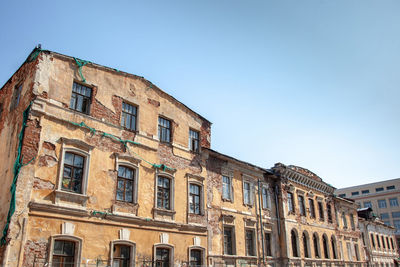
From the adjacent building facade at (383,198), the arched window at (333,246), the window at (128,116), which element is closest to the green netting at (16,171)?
the window at (128,116)

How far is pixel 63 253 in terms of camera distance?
1180 centimetres

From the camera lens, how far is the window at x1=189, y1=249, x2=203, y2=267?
16.1 m

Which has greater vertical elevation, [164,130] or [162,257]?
[164,130]

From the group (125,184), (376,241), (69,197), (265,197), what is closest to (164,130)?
(125,184)

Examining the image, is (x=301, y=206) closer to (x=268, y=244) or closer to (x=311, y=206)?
(x=311, y=206)

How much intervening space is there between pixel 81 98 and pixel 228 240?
35.4 feet

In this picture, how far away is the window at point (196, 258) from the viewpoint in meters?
16.1

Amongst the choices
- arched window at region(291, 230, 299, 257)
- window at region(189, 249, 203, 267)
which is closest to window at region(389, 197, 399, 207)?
arched window at region(291, 230, 299, 257)

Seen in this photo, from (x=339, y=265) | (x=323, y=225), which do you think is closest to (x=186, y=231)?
(x=323, y=225)

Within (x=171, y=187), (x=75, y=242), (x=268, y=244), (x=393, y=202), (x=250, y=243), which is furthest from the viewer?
(x=393, y=202)

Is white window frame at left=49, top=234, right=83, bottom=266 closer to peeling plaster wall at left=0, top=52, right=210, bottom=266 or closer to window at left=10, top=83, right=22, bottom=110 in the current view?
peeling plaster wall at left=0, top=52, right=210, bottom=266

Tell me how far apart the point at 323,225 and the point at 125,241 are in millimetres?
19293

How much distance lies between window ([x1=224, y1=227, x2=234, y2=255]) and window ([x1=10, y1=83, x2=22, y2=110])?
1192cm

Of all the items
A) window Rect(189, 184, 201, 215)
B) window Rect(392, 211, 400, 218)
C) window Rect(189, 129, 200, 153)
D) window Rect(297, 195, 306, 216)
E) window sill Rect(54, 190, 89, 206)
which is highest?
window Rect(392, 211, 400, 218)
